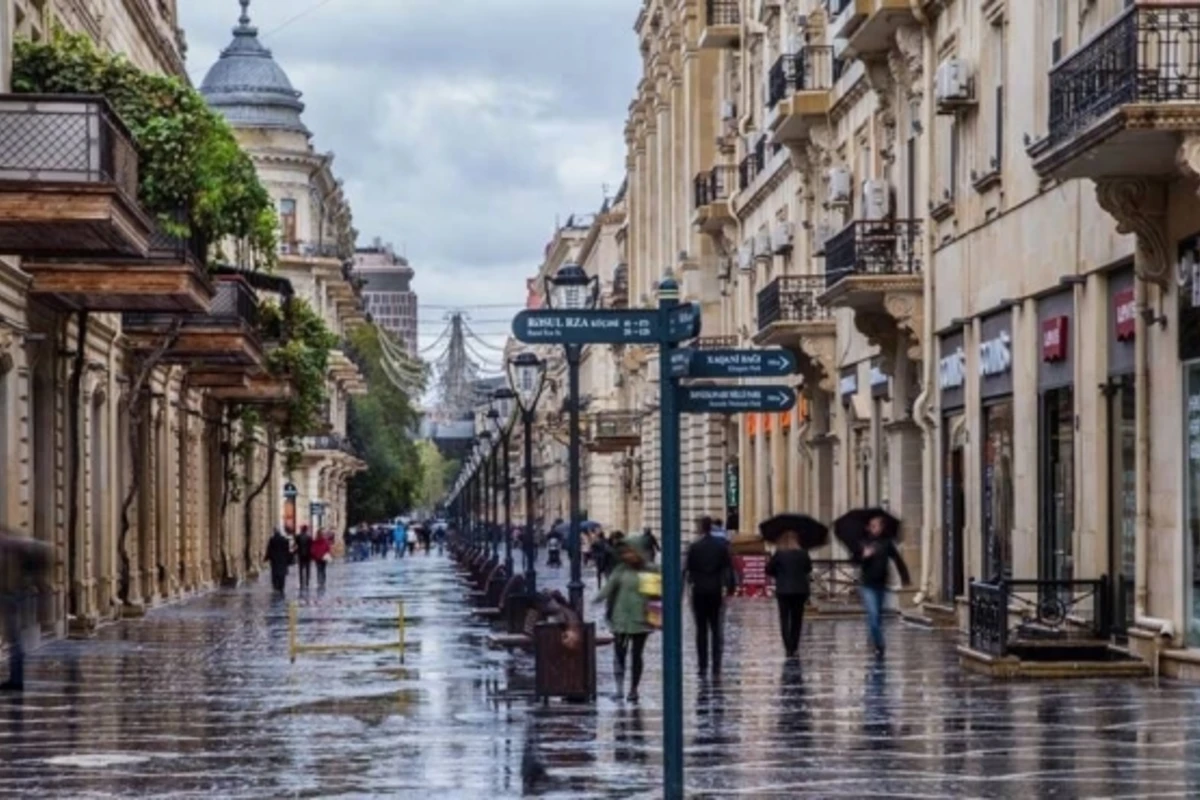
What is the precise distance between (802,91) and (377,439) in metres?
90.6

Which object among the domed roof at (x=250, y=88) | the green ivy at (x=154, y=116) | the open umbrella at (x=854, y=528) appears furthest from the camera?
the domed roof at (x=250, y=88)

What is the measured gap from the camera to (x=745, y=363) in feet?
47.5

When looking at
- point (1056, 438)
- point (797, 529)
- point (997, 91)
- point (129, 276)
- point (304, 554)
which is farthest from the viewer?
point (304, 554)

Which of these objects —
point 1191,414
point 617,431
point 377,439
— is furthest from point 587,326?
point 377,439

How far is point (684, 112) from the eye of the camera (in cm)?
7438

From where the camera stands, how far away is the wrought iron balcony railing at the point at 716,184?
66.1m

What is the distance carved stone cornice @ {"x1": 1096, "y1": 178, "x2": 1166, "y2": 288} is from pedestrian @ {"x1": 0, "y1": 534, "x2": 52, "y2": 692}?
9969 millimetres

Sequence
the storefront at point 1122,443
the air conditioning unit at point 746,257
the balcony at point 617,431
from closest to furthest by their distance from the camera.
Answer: the storefront at point 1122,443 < the air conditioning unit at point 746,257 < the balcony at point 617,431

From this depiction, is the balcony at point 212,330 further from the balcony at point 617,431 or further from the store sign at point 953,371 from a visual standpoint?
the balcony at point 617,431

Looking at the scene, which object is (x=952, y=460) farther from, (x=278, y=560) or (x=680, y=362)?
(x=278, y=560)

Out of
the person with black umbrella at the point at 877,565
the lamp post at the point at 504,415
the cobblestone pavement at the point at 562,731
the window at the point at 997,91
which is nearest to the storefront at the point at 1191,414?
the cobblestone pavement at the point at 562,731

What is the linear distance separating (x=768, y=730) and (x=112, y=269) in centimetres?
1701

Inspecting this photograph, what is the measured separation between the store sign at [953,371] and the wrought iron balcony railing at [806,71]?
32.5 feet

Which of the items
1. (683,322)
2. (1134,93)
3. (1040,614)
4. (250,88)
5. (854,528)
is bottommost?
(1040,614)
